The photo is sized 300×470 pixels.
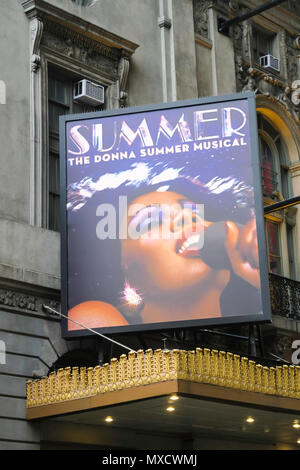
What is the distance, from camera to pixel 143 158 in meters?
22.3

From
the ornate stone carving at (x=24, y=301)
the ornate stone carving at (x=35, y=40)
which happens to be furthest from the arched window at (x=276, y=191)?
the ornate stone carving at (x=24, y=301)

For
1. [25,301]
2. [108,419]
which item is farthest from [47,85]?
[108,419]

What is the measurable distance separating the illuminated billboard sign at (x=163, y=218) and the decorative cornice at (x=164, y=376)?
55.6 inches

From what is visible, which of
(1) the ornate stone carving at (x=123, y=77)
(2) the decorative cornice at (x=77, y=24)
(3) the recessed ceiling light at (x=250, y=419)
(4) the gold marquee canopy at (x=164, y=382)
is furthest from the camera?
(1) the ornate stone carving at (x=123, y=77)

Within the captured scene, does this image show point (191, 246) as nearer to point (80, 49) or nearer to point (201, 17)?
point (80, 49)

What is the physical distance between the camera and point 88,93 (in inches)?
945

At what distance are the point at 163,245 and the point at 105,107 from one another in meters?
4.96

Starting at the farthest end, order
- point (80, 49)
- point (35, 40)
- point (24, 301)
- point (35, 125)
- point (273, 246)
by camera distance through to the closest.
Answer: point (273, 246)
point (80, 49)
point (35, 40)
point (35, 125)
point (24, 301)

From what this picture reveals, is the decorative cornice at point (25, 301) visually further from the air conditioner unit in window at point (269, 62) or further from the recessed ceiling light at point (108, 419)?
the air conditioner unit in window at point (269, 62)

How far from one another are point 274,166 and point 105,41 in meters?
8.89

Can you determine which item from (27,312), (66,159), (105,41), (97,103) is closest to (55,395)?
(27,312)

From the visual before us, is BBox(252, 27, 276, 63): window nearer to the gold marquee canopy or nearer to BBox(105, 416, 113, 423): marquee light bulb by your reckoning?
the gold marquee canopy

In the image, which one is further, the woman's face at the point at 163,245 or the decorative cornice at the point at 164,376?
the woman's face at the point at 163,245

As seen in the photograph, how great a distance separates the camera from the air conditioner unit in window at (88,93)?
2392cm
